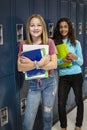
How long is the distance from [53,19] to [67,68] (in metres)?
0.74

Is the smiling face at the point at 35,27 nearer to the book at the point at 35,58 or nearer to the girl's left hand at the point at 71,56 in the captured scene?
the book at the point at 35,58

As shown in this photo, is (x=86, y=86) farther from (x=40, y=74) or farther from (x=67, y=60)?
(x=40, y=74)

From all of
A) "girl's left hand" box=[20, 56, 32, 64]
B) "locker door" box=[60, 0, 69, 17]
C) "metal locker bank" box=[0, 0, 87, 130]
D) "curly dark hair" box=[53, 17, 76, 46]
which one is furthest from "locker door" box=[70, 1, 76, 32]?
"girl's left hand" box=[20, 56, 32, 64]

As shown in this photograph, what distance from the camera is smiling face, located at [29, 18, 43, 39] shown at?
8.29 feet

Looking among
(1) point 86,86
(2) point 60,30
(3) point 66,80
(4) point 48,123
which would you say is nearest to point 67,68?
(3) point 66,80

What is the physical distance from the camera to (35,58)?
100.0 inches

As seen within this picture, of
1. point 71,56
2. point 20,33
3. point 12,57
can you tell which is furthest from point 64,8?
point 12,57

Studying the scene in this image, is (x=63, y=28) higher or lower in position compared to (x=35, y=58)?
higher

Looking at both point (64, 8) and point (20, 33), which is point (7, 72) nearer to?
point (20, 33)

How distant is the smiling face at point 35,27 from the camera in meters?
2.53

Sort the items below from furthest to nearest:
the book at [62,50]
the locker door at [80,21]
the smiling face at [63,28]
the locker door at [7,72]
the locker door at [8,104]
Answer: the locker door at [80,21] < the smiling face at [63,28] < the book at [62,50] < the locker door at [8,104] < the locker door at [7,72]

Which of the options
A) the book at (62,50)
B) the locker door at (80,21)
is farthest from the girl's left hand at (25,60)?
the locker door at (80,21)

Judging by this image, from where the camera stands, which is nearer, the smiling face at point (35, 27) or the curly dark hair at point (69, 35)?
the smiling face at point (35, 27)

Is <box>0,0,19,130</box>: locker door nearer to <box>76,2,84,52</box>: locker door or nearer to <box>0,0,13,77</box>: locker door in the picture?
<box>0,0,13,77</box>: locker door
